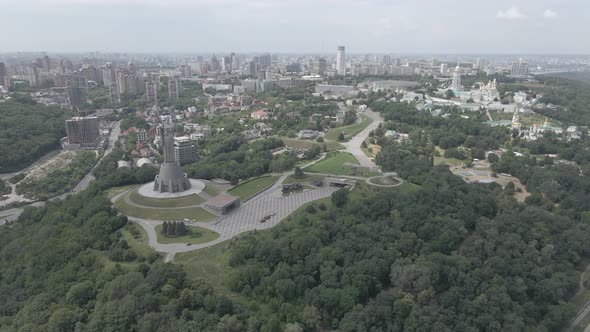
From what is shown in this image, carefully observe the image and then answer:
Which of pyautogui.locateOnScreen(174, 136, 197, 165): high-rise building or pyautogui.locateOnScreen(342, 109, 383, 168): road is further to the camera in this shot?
pyautogui.locateOnScreen(174, 136, 197, 165): high-rise building

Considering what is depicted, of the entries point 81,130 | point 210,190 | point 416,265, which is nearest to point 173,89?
point 81,130

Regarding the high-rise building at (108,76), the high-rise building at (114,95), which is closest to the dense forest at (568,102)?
the high-rise building at (114,95)

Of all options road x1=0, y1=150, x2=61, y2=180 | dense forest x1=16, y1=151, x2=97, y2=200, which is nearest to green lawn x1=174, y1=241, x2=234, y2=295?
dense forest x1=16, y1=151, x2=97, y2=200

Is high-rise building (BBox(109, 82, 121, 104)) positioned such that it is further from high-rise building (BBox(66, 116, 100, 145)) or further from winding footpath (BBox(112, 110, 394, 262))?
winding footpath (BBox(112, 110, 394, 262))

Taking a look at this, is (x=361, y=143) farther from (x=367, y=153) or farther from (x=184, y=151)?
(x=184, y=151)

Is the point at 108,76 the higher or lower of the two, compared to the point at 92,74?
lower

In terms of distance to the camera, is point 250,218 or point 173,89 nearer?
point 250,218
